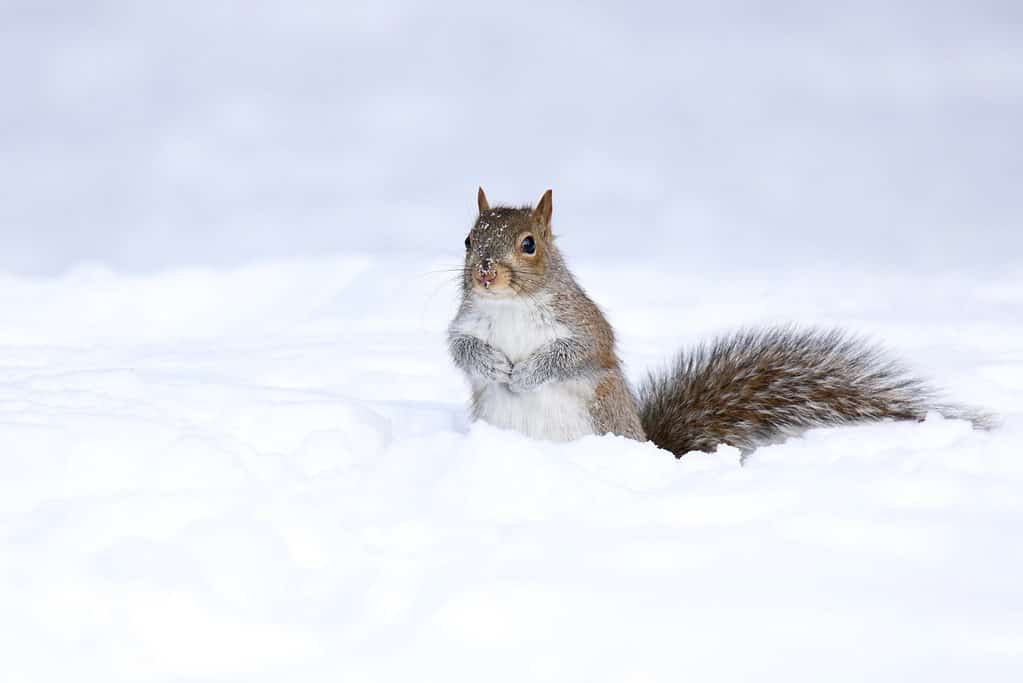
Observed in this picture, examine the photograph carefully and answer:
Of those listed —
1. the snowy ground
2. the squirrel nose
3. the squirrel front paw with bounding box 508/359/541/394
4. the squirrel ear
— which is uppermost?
the squirrel ear

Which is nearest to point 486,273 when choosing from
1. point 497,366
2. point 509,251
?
point 509,251

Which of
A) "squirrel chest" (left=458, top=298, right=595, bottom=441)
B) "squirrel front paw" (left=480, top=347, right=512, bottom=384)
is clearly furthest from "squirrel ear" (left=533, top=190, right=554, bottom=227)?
"squirrel front paw" (left=480, top=347, right=512, bottom=384)

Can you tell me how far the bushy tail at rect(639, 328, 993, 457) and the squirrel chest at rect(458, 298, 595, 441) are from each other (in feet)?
1.86

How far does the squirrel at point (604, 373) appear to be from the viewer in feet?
12.0

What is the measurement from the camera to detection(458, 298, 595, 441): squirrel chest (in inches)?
143

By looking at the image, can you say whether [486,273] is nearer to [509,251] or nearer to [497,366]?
[509,251]

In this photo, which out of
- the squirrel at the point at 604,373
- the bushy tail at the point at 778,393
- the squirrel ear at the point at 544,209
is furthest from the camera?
the bushy tail at the point at 778,393

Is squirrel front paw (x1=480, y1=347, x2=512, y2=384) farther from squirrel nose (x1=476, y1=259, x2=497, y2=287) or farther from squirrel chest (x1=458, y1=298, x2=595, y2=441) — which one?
squirrel nose (x1=476, y1=259, x2=497, y2=287)

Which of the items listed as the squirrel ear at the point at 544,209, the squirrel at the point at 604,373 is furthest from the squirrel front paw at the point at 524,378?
the squirrel ear at the point at 544,209

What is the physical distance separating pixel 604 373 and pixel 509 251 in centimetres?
50

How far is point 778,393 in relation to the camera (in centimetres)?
405

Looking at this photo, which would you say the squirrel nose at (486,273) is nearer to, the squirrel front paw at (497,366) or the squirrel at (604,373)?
the squirrel at (604,373)

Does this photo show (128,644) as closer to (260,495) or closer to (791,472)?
(260,495)

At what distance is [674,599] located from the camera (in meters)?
2.42
